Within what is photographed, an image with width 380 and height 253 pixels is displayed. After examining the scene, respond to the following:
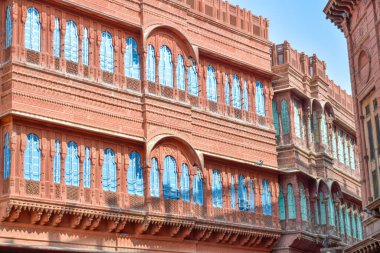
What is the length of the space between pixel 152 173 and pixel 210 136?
3.14 metres

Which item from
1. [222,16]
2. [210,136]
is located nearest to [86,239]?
[210,136]

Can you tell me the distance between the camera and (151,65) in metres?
25.4

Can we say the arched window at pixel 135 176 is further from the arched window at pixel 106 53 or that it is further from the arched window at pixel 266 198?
the arched window at pixel 266 198

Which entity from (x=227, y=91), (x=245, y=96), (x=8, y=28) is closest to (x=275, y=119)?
(x=245, y=96)

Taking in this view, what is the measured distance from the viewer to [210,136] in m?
26.8

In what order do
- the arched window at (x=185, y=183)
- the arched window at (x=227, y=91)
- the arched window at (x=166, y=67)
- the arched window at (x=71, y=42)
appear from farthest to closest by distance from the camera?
the arched window at (x=227, y=91)
the arched window at (x=166, y=67)
the arched window at (x=185, y=183)
the arched window at (x=71, y=42)

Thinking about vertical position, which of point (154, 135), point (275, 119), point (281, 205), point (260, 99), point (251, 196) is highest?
point (260, 99)

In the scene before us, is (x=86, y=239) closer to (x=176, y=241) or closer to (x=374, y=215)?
(x=176, y=241)

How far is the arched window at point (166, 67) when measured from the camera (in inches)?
1012

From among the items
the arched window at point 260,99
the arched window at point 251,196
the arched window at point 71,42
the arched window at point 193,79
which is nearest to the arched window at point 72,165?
the arched window at point 71,42

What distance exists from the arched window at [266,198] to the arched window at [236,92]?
2909 mm

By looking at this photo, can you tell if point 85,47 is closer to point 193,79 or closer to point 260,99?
point 193,79

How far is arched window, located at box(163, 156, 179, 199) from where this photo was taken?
Answer: 2481cm

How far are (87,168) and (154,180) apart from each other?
2547 millimetres
